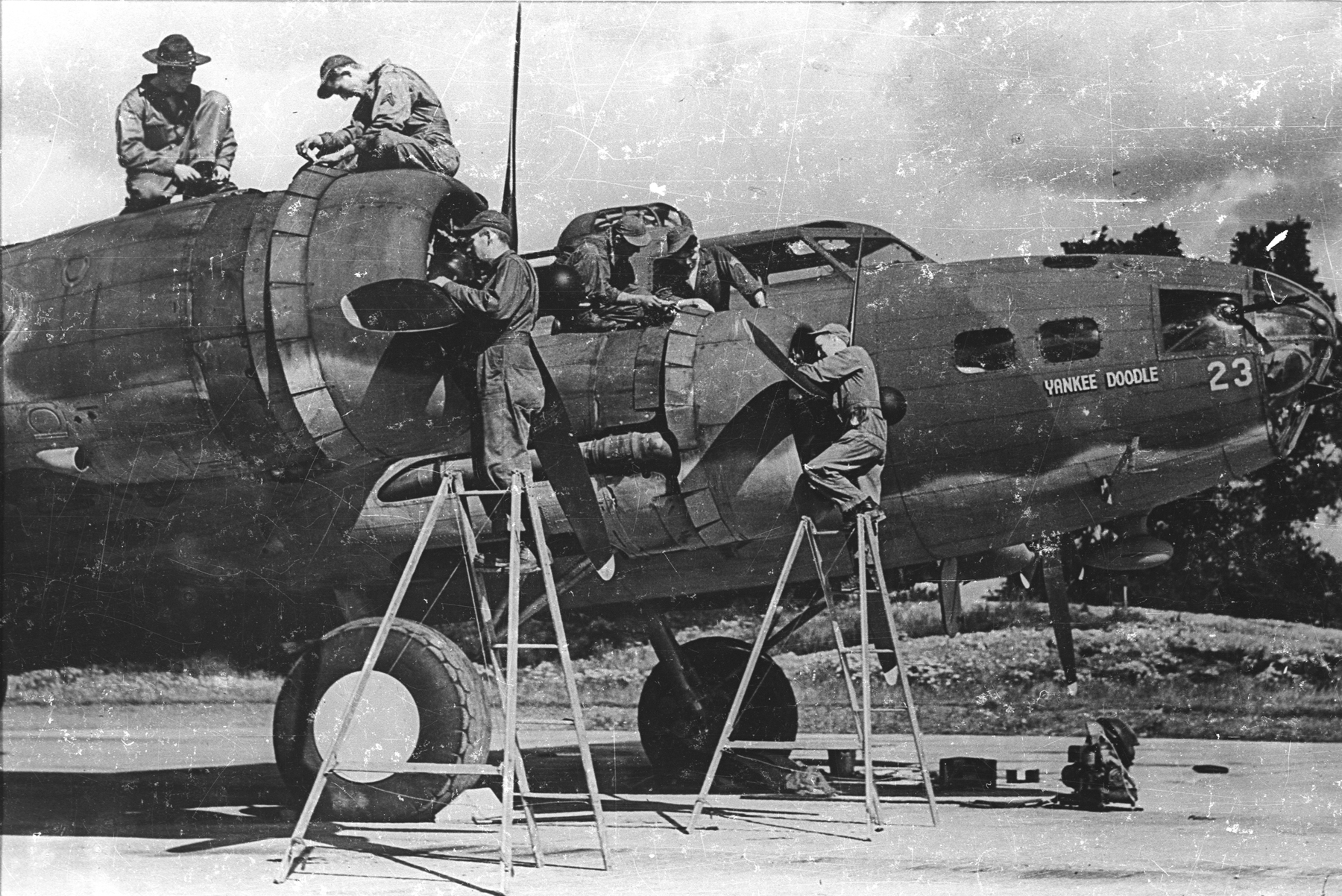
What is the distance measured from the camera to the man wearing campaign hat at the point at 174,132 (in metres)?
8.70

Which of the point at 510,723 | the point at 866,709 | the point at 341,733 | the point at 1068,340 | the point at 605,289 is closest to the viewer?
the point at 510,723

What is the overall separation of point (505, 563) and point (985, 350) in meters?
3.30

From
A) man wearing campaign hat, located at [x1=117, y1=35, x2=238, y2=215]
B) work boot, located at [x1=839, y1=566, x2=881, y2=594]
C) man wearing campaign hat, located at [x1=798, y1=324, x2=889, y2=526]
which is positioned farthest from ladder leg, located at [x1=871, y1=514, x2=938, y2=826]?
man wearing campaign hat, located at [x1=117, y1=35, x2=238, y2=215]

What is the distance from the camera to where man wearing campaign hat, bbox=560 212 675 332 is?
27.6ft

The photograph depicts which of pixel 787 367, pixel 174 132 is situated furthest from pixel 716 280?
pixel 174 132

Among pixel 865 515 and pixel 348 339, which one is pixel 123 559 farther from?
pixel 865 515

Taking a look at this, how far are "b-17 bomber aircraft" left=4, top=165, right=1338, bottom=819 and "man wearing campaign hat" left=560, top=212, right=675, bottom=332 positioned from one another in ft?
0.36

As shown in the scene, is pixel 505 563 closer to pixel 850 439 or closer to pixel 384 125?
pixel 850 439

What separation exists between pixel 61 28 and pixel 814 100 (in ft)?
17.0

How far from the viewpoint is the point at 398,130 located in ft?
27.5

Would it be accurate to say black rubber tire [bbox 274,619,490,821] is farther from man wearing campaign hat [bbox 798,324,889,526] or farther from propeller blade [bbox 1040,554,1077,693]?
propeller blade [bbox 1040,554,1077,693]

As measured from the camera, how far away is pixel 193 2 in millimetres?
9047

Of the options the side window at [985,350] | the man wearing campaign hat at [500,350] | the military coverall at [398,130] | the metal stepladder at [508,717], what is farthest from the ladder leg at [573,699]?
the side window at [985,350]

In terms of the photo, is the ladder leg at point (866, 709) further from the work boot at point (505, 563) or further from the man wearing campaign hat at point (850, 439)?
the work boot at point (505, 563)
